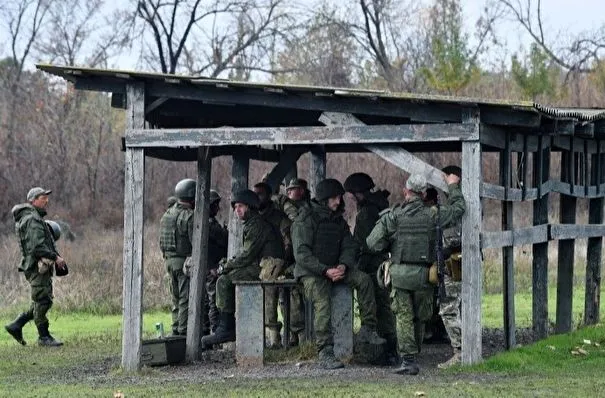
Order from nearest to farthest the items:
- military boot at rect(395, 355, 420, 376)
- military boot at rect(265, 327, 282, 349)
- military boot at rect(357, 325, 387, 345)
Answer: military boot at rect(395, 355, 420, 376), military boot at rect(357, 325, 387, 345), military boot at rect(265, 327, 282, 349)

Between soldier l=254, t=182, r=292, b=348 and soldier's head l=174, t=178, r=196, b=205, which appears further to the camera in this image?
soldier's head l=174, t=178, r=196, b=205

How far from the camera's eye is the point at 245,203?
1788 centimetres

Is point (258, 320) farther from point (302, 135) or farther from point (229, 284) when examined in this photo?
point (302, 135)

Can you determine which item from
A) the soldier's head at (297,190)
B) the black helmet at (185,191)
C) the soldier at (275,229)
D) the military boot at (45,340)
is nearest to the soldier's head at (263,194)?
the soldier at (275,229)

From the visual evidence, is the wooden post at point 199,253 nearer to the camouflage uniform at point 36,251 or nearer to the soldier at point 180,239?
the soldier at point 180,239

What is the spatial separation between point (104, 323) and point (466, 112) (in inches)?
406

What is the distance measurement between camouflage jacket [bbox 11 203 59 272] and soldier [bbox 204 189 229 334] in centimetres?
217

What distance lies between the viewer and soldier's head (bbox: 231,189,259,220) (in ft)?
58.7

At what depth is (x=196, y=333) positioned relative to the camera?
18141 mm

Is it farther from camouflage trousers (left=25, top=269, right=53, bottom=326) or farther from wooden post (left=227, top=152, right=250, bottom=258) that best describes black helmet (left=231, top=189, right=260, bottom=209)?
camouflage trousers (left=25, top=269, right=53, bottom=326)

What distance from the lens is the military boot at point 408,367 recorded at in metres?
15.9

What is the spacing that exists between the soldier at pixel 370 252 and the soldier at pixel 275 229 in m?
0.94

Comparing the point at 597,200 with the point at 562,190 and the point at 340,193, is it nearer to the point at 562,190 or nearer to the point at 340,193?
the point at 562,190

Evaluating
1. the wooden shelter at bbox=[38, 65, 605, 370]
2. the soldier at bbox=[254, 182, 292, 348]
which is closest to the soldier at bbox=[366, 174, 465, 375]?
the wooden shelter at bbox=[38, 65, 605, 370]
